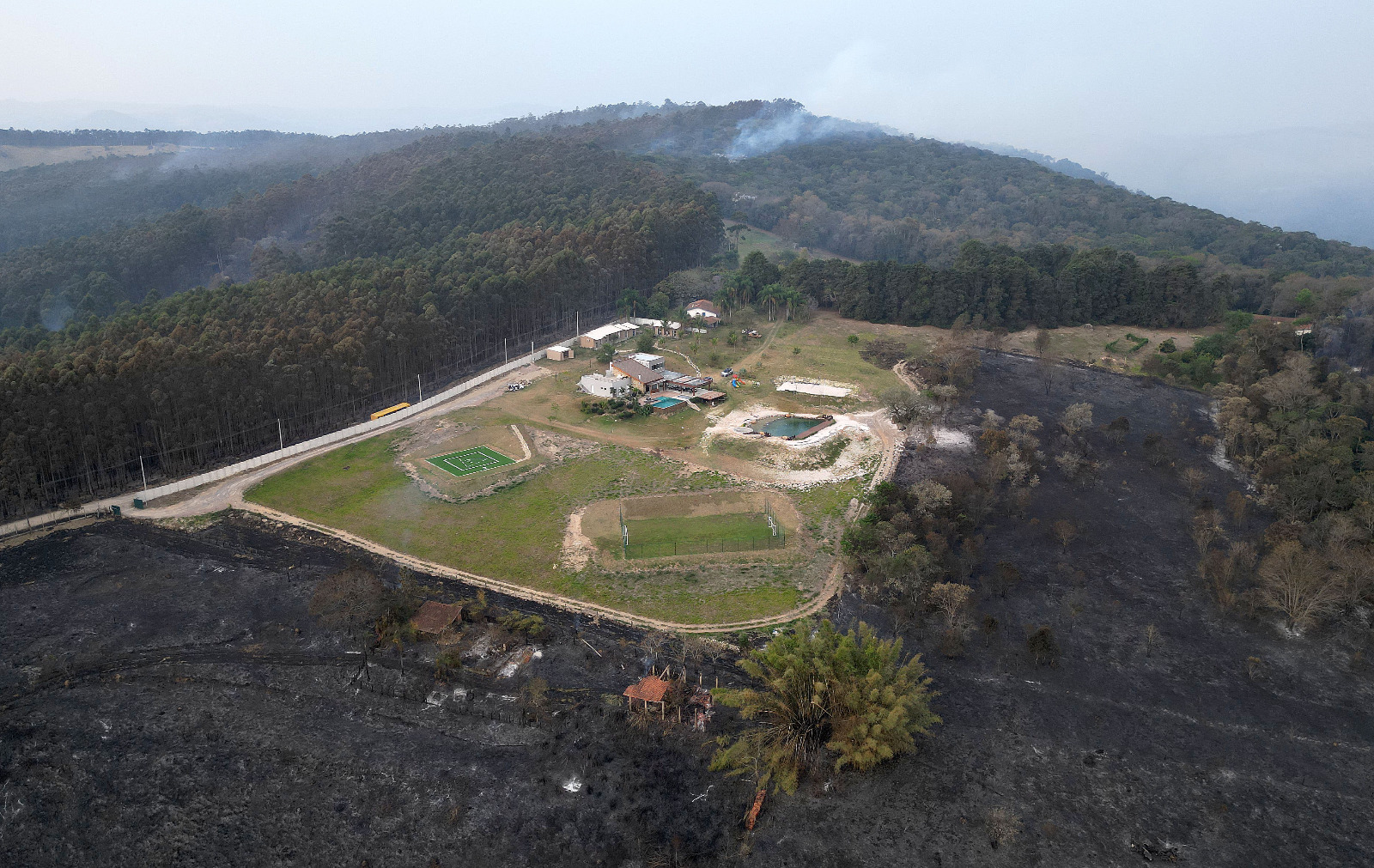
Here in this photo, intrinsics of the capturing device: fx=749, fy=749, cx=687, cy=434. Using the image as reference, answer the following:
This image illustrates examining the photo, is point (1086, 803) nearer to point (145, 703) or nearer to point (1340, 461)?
point (1340, 461)

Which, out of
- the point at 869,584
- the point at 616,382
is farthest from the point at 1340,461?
the point at 616,382

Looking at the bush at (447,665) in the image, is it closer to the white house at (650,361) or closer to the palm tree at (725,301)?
the white house at (650,361)

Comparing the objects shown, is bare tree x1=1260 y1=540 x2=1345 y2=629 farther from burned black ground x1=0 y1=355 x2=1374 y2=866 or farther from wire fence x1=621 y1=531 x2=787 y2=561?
wire fence x1=621 y1=531 x2=787 y2=561

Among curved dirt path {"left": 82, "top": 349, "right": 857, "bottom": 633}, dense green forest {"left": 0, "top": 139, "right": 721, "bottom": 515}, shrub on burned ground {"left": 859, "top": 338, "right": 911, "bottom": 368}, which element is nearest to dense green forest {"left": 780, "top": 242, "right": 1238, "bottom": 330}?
shrub on burned ground {"left": 859, "top": 338, "right": 911, "bottom": 368}

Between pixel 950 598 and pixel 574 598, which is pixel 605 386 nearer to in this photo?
pixel 574 598

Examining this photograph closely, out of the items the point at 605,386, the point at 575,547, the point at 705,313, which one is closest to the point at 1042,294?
the point at 705,313

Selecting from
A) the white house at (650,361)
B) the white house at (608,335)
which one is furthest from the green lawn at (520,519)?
the white house at (608,335)

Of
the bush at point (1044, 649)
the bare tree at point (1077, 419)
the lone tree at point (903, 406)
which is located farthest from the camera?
the lone tree at point (903, 406)
